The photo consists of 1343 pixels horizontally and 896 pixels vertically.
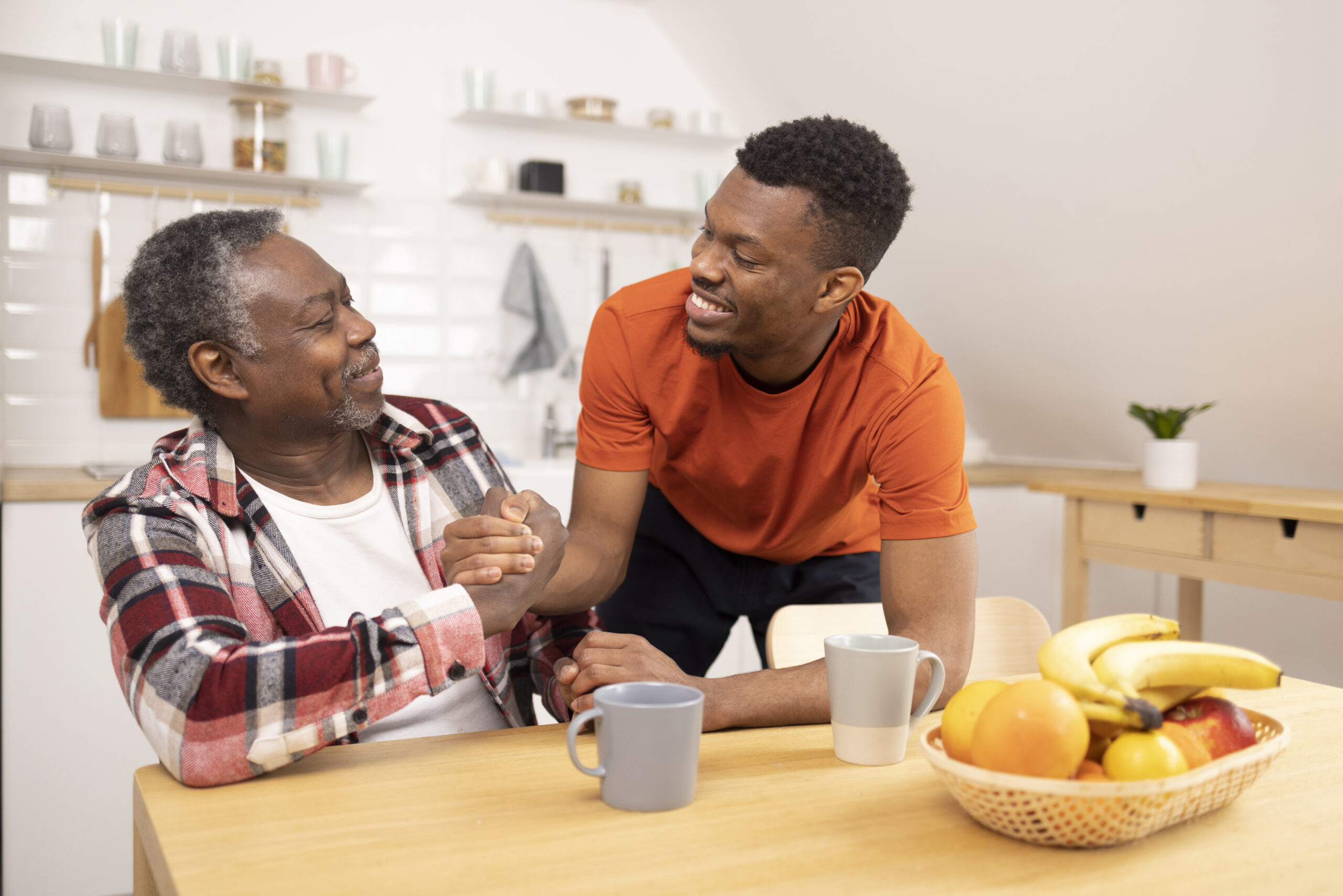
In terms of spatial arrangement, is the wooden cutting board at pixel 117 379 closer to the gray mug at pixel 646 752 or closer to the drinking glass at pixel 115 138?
the drinking glass at pixel 115 138

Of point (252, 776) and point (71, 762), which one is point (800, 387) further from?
point (71, 762)

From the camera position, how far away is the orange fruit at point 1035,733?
2.29ft

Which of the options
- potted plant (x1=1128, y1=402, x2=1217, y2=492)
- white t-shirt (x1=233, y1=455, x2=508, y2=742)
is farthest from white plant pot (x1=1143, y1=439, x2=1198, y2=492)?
white t-shirt (x1=233, y1=455, x2=508, y2=742)

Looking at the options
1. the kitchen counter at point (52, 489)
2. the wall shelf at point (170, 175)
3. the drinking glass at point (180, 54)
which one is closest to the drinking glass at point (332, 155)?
the wall shelf at point (170, 175)

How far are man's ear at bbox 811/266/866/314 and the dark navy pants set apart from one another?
0.54 metres

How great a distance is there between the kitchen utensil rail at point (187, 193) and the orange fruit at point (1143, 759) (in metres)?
2.88

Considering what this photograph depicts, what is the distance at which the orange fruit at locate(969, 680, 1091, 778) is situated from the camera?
70 centimetres

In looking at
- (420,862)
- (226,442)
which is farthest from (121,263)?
(420,862)

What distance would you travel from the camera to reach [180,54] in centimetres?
282

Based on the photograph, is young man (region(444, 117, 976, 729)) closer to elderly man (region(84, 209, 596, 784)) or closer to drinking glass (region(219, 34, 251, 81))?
elderly man (region(84, 209, 596, 784))

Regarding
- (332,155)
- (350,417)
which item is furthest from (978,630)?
(332,155)

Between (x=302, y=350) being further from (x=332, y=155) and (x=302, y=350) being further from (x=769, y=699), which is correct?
(x=332, y=155)

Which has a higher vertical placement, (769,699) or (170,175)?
(170,175)

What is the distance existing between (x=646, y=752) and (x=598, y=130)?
298 cm
